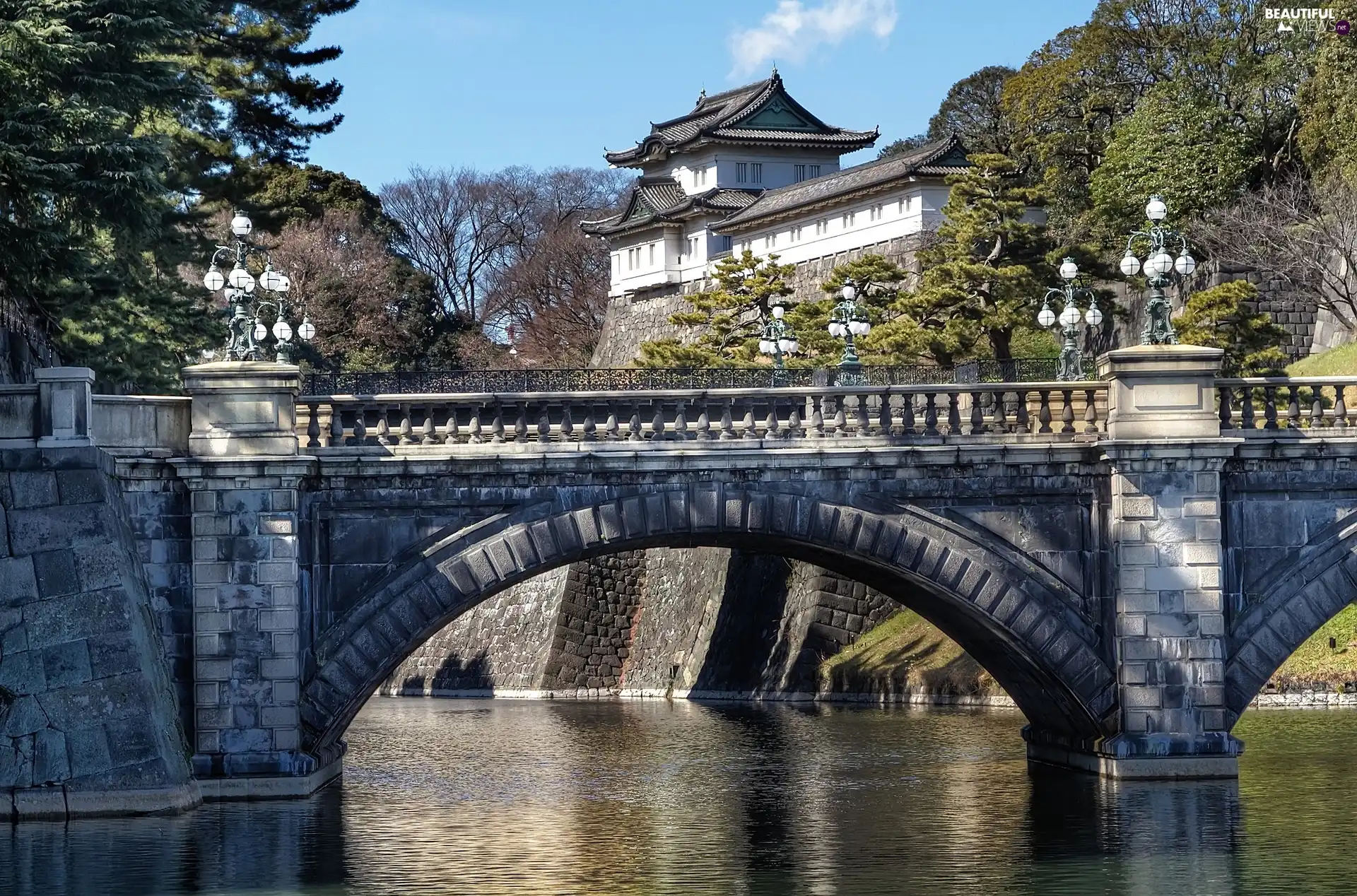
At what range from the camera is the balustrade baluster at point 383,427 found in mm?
30375

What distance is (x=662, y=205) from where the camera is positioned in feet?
323

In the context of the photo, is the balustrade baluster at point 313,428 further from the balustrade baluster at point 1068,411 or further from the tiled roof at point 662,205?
the tiled roof at point 662,205

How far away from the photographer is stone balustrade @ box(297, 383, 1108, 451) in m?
30.5

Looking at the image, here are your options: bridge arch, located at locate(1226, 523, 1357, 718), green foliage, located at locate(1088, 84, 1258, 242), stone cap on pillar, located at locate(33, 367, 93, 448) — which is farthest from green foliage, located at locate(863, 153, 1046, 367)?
stone cap on pillar, located at locate(33, 367, 93, 448)

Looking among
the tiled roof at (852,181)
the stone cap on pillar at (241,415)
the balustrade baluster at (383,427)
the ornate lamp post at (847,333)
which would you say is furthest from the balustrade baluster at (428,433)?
the tiled roof at (852,181)

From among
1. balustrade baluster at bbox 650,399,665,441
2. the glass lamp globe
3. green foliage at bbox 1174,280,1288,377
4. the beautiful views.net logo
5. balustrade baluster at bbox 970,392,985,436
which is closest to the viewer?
balustrade baluster at bbox 650,399,665,441

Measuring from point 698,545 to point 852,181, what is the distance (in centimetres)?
5468

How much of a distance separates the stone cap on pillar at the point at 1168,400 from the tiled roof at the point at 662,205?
64.4 m

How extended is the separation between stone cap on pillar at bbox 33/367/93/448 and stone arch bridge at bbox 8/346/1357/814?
90cm

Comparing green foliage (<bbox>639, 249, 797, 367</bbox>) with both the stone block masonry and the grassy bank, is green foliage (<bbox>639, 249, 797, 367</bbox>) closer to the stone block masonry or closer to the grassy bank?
the grassy bank

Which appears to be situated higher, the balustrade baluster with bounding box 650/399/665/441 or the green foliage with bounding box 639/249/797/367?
the green foliage with bounding box 639/249/797/367

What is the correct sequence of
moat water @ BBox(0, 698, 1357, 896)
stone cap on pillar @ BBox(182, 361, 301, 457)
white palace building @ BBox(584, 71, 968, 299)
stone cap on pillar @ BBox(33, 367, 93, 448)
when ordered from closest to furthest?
moat water @ BBox(0, 698, 1357, 896) < stone cap on pillar @ BBox(33, 367, 93, 448) < stone cap on pillar @ BBox(182, 361, 301, 457) < white palace building @ BBox(584, 71, 968, 299)

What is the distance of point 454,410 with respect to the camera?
101ft

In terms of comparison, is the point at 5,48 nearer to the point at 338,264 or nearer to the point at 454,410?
the point at 454,410
